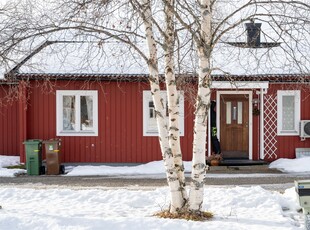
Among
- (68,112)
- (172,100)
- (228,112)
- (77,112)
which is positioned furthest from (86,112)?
(172,100)

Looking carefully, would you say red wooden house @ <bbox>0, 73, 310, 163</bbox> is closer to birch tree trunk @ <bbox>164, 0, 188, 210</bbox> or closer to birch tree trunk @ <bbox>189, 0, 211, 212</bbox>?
→ birch tree trunk @ <bbox>164, 0, 188, 210</bbox>

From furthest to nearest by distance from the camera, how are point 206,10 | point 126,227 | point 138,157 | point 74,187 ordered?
1. point 138,157
2. point 74,187
3. point 206,10
4. point 126,227

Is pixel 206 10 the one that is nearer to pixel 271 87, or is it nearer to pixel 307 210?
pixel 307 210

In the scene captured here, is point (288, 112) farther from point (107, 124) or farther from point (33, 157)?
point (33, 157)

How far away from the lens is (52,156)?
14.7m

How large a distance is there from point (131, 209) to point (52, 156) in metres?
5.97

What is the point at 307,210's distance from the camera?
6.75m

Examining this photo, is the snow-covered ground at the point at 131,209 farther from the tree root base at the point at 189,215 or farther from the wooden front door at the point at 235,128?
the wooden front door at the point at 235,128

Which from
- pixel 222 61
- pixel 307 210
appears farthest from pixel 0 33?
pixel 222 61

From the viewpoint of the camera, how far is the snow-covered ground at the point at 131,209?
24.8 feet

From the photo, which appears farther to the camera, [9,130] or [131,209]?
[9,130]

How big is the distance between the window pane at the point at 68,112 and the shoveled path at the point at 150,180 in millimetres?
2325

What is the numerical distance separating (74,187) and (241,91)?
7.01m

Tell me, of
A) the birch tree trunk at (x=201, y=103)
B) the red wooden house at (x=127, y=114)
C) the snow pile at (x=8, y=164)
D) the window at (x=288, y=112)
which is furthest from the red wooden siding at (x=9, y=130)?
the birch tree trunk at (x=201, y=103)
